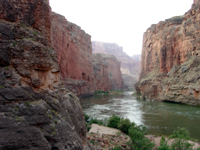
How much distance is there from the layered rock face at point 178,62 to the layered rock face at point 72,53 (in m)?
16.3

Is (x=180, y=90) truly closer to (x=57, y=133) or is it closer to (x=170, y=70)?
(x=170, y=70)

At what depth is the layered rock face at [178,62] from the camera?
2395 centimetres

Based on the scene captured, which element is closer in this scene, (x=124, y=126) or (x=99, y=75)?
(x=124, y=126)

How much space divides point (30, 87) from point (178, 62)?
3164 cm

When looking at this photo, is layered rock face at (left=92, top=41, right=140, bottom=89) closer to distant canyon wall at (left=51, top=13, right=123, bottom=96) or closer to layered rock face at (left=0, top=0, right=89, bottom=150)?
distant canyon wall at (left=51, top=13, right=123, bottom=96)

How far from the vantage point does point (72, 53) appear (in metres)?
38.1

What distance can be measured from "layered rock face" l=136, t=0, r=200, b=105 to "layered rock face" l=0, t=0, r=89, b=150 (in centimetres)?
2269

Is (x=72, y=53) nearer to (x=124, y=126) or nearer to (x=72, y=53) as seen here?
(x=72, y=53)

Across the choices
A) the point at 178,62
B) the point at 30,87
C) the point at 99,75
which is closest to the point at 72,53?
the point at 178,62

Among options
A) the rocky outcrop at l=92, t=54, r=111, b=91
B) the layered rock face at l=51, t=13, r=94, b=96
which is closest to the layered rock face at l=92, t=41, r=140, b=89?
the rocky outcrop at l=92, t=54, r=111, b=91

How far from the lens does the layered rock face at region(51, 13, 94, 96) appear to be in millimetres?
31052

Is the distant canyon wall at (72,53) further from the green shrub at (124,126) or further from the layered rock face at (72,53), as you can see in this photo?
the green shrub at (124,126)

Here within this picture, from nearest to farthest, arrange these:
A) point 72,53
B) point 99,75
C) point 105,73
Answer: point 72,53
point 99,75
point 105,73

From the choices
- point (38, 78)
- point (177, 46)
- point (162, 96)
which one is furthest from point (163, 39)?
point (38, 78)
